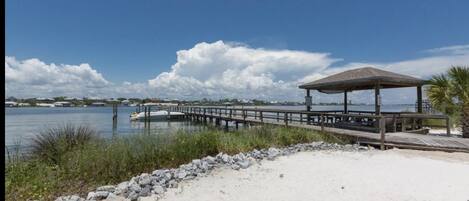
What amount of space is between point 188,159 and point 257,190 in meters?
2.64

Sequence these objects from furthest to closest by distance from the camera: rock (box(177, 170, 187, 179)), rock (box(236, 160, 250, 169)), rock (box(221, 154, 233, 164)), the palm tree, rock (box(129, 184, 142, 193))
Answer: the palm tree < rock (box(221, 154, 233, 164)) < rock (box(236, 160, 250, 169)) < rock (box(177, 170, 187, 179)) < rock (box(129, 184, 142, 193))

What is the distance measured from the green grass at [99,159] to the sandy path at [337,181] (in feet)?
4.52

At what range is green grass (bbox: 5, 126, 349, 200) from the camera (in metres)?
6.25

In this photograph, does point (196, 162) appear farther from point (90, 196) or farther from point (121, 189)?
point (90, 196)

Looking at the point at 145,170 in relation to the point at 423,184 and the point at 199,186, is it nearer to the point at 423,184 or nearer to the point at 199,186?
the point at 199,186

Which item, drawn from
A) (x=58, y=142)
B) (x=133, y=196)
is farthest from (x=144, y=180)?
(x=58, y=142)

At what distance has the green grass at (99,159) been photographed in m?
6.25

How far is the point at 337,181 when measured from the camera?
21.4 ft

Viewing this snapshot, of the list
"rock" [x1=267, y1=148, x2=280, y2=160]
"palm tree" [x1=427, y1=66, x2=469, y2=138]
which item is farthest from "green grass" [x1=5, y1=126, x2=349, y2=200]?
"palm tree" [x1=427, y1=66, x2=469, y2=138]

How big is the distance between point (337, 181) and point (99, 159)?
4409 mm

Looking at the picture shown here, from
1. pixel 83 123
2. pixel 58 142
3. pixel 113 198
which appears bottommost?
pixel 113 198

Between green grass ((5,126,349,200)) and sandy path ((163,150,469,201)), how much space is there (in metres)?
1.38

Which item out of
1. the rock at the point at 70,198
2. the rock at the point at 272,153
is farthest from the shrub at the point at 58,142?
the rock at the point at 272,153

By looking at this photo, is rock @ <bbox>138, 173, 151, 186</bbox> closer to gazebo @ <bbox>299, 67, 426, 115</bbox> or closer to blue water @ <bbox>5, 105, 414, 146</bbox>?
blue water @ <bbox>5, 105, 414, 146</bbox>
